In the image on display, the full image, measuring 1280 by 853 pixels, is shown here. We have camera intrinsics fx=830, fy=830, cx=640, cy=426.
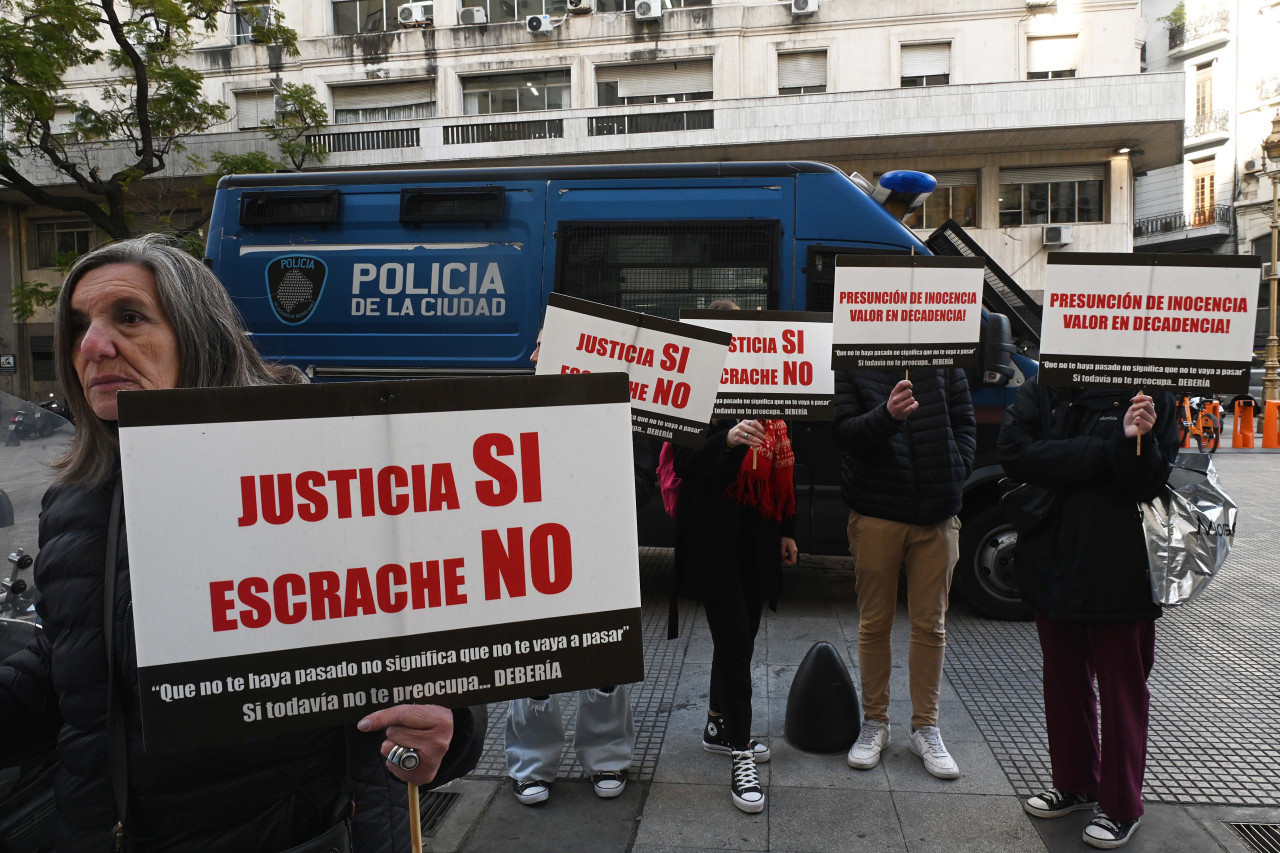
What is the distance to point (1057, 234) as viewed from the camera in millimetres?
19062

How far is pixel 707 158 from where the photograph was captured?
19.6 meters

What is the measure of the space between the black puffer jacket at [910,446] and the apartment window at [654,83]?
18.8 meters

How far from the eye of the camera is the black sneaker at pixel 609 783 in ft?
10.4

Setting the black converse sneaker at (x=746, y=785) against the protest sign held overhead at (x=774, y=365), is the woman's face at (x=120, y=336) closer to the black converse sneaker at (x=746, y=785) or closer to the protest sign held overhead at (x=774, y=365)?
the protest sign held overhead at (x=774, y=365)

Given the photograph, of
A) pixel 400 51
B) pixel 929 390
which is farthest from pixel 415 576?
pixel 400 51

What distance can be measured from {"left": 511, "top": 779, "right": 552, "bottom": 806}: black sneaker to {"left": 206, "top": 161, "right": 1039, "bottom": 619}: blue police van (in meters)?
2.42

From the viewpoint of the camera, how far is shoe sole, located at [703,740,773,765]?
3406mm

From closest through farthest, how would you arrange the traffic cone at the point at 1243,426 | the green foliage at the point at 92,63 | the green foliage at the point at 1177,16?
the green foliage at the point at 92,63 → the traffic cone at the point at 1243,426 → the green foliage at the point at 1177,16

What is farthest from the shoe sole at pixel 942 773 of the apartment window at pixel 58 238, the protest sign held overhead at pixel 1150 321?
the apartment window at pixel 58 238

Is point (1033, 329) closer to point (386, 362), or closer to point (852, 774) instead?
point (852, 774)

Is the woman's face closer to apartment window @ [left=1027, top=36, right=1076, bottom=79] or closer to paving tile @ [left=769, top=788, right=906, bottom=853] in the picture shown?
paving tile @ [left=769, top=788, right=906, bottom=853]

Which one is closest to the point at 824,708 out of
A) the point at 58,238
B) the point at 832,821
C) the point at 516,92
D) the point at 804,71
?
the point at 832,821

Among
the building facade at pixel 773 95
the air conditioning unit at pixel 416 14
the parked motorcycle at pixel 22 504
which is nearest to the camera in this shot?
the parked motorcycle at pixel 22 504

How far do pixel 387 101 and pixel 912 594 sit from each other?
22675 mm
